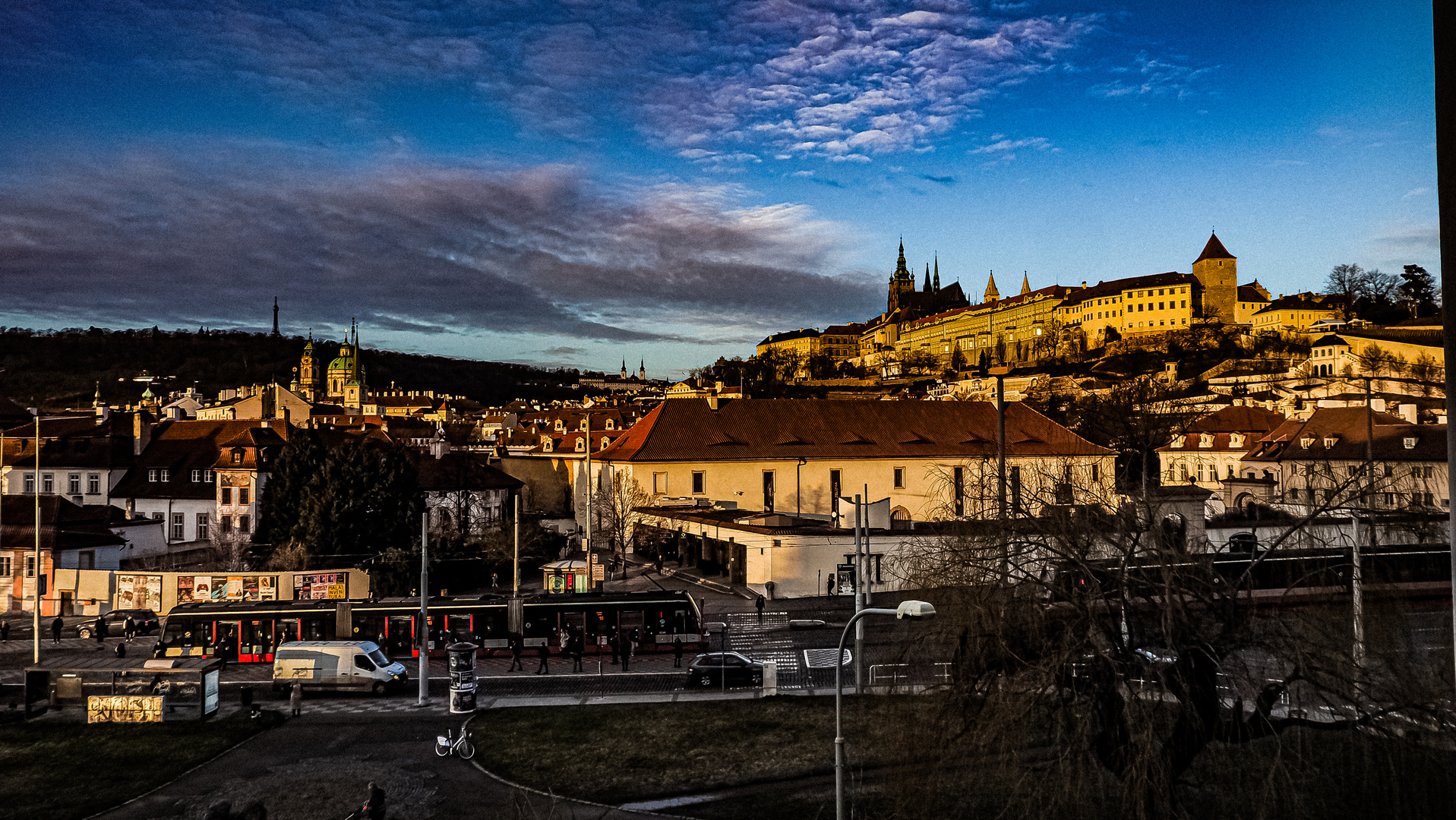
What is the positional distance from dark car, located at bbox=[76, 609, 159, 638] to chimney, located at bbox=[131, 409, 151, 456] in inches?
845

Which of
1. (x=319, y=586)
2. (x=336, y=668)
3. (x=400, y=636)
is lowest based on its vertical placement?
(x=336, y=668)

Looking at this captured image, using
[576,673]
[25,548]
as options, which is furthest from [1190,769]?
[25,548]

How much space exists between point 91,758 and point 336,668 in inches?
267

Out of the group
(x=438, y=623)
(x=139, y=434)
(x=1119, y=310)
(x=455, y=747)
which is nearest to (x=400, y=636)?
(x=438, y=623)

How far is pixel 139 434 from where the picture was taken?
55.5m

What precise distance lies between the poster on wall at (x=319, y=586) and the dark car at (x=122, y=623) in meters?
5.31

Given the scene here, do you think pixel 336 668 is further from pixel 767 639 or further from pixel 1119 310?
pixel 1119 310

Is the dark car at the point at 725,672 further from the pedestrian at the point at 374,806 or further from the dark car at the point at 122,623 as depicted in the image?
the dark car at the point at 122,623

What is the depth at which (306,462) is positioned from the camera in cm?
4634

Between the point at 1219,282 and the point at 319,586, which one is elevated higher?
the point at 1219,282

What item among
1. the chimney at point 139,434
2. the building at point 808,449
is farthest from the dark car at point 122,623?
the building at point 808,449

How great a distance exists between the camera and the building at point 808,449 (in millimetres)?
57438

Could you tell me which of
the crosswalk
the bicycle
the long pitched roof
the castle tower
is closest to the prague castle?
the castle tower

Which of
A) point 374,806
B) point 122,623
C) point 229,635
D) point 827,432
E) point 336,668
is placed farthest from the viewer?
point 827,432
